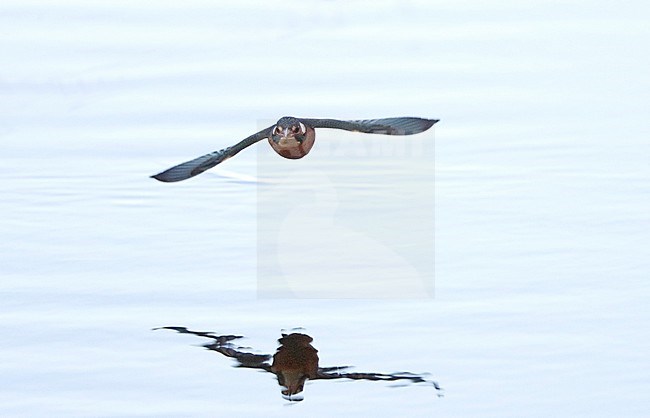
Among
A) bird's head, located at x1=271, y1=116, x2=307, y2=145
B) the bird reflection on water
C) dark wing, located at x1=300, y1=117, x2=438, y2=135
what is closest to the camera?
the bird reflection on water

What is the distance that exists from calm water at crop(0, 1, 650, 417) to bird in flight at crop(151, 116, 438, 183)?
1.34 feet

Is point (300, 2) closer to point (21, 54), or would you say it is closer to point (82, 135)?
point (21, 54)

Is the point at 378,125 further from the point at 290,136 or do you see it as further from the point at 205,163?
the point at 205,163

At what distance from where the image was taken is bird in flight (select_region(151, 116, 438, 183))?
9.56 meters

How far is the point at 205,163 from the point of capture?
9688 mm

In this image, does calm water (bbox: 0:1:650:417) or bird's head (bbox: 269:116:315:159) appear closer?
calm water (bbox: 0:1:650:417)

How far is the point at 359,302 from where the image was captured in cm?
877

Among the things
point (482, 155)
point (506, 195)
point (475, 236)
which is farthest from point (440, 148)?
point (475, 236)

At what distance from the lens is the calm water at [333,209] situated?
7930 mm

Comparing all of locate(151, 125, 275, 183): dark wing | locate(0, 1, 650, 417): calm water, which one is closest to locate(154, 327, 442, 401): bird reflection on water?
locate(0, 1, 650, 417): calm water

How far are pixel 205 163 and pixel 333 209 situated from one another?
104 centimetres

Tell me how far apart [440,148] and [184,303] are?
10.5ft

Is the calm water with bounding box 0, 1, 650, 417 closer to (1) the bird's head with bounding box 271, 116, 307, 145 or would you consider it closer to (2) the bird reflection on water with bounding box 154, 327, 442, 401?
(2) the bird reflection on water with bounding box 154, 327, 442, 401

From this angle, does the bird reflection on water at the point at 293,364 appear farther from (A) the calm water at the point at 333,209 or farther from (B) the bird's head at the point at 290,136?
(B) the bird's head at the point at 290,136
